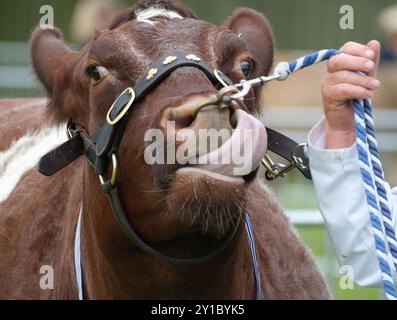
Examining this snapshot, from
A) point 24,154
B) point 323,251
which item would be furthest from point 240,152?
point 323,251

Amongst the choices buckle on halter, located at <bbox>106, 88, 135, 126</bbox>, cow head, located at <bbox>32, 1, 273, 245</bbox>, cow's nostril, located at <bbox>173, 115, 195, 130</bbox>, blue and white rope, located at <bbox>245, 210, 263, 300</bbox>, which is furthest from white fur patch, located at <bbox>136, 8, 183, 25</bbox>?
blue and white rope, located at <bbox>245, 210, 263, 300</bbox>

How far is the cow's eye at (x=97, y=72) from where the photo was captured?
10.4 ft

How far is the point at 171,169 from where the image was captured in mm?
2836

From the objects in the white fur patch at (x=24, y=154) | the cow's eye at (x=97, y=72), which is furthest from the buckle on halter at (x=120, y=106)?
the white fur patch at (x=24, y=154)

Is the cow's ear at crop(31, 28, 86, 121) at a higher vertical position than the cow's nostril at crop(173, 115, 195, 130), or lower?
lower

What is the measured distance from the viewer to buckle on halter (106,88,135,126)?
3.03m

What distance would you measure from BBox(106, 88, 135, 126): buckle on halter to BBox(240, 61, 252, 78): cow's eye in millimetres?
452

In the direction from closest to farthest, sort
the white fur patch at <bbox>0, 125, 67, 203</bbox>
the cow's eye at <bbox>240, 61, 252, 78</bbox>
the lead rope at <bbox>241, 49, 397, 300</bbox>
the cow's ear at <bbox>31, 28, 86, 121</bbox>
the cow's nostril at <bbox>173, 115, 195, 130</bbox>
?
the lead rope at <bbox>241, 49, 397, 300</bbox> → the cow's nostril at <bbox>173, 115, 195, 130</bbox> → the cow's eye at <bbox>240, 61, 252, 78</bbox> → the cow's ear at <bbox>31, 28, 86, 121</bbox> → the white fur patch at <bbox>0, 125, 67, 203</bbox>

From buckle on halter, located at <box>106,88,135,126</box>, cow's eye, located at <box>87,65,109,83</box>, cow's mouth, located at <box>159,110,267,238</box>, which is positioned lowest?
cow's mouth, located at <box>159,110,267,238</box>

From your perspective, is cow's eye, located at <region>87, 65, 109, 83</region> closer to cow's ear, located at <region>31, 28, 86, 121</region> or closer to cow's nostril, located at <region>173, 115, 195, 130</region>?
cow's ear, located at <region>31, 28, 86, 121</region>

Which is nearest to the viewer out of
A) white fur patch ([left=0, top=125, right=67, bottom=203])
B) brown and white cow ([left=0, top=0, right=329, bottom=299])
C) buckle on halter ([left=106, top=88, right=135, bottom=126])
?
brown and white cow ([left=0, top=0, right=329, bottom=299])
